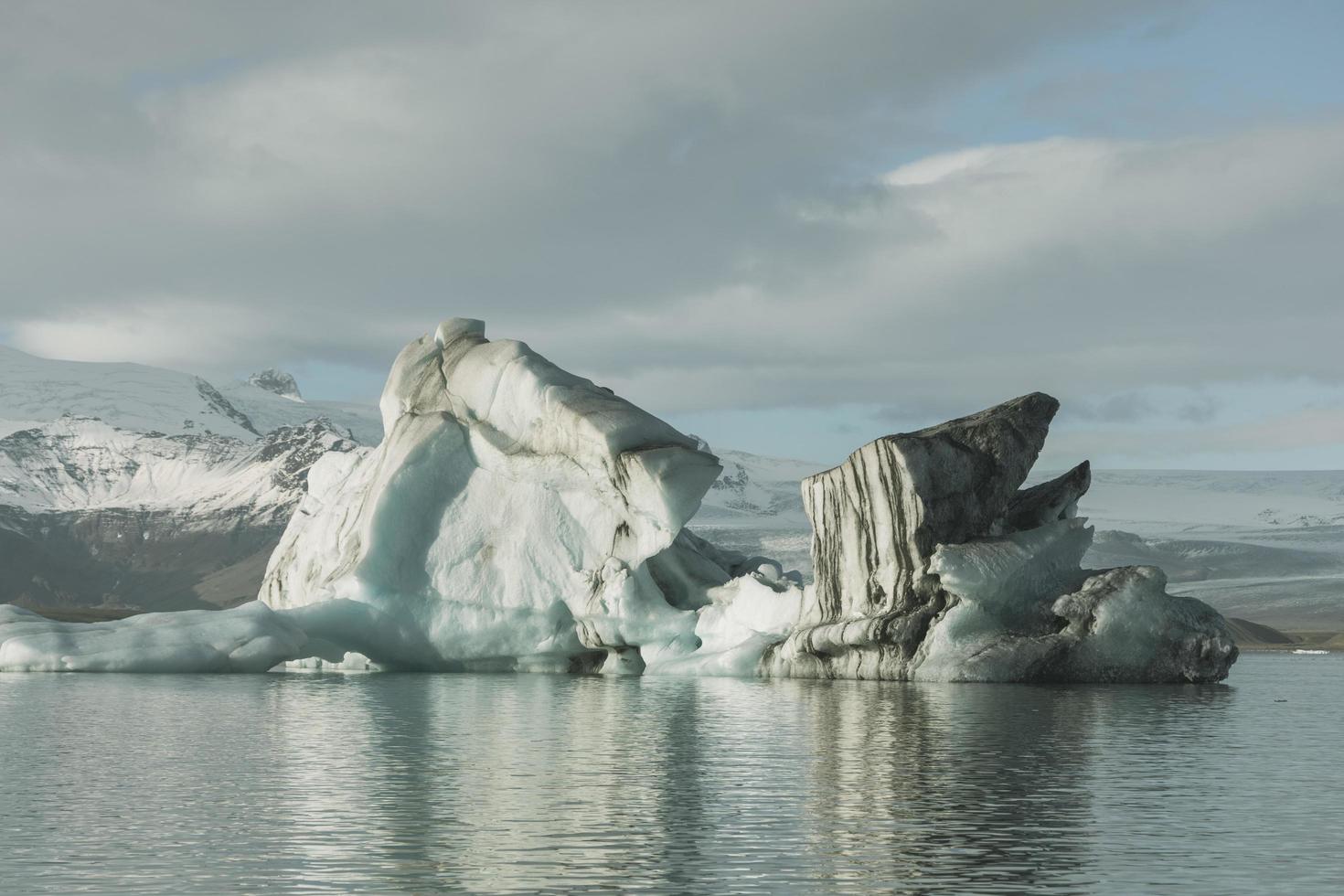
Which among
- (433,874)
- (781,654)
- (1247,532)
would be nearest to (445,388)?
(781,654)

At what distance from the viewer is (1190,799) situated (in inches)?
485

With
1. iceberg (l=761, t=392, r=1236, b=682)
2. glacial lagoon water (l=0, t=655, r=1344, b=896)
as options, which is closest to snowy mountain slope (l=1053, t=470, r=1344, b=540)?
iceberg (l=761, t=392, r=1236, b=682)

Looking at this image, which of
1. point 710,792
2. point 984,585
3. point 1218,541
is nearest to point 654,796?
point 710,792

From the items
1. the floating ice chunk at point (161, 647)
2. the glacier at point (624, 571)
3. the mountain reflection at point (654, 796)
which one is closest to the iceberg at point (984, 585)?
the glacier at point (624, 571)

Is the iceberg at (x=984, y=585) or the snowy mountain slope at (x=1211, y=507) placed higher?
the snowy mountain slope at (x=1211, y=507)

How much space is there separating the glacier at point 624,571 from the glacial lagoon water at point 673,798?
4.86 meters

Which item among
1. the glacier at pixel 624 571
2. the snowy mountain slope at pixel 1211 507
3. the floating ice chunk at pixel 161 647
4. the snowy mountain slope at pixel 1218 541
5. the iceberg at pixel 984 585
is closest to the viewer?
the iceberg at pixel 984 585

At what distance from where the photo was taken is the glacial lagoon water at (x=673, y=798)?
920cm

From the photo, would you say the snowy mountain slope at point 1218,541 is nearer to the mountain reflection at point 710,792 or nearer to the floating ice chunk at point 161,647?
the floating ice chunk at point 161,647

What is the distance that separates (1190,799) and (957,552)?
1431 centimetres

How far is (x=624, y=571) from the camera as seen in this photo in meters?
A: 32.0

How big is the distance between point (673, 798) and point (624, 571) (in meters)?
19.7

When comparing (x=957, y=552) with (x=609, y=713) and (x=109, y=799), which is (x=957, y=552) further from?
(x=109, y=799)

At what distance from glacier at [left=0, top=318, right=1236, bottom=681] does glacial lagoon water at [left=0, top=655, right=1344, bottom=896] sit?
4858mm
